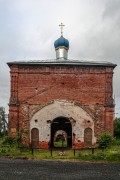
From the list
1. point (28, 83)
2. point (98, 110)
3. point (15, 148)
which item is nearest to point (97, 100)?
point (98, 110)

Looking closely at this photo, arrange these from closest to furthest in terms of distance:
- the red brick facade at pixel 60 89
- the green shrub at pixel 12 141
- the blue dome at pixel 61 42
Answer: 1. the green shrub at pixel 12 141
2. the red brick facade at pixel 60 89
3. the blue dome at pixel 61 42

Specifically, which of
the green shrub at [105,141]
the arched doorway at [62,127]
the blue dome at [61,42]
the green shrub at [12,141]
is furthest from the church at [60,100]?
the blue dome at [61,42]

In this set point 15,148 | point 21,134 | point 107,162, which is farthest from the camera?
point 21,134

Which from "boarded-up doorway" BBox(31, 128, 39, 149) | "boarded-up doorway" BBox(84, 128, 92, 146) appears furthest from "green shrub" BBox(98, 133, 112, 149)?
"boarded-up doorway" BBox(31, 128, 39, 149)

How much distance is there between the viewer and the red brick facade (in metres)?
26.4

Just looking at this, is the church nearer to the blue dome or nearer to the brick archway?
the brick archway

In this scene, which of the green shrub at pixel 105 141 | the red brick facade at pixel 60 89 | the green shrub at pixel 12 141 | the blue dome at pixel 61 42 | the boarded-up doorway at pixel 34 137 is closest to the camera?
the green shrub at pixel 105 141

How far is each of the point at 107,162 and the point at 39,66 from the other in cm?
1107

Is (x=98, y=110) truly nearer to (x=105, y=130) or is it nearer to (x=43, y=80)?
(x=105, y=130)

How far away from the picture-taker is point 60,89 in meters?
26.9

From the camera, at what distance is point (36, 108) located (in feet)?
86.7

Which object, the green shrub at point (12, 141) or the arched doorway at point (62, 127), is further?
the arched doorway at point (62, 127)

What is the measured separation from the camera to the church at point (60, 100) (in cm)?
2625

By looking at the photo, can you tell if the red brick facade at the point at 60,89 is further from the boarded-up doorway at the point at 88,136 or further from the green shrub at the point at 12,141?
the green shrub at the point at 12,141
